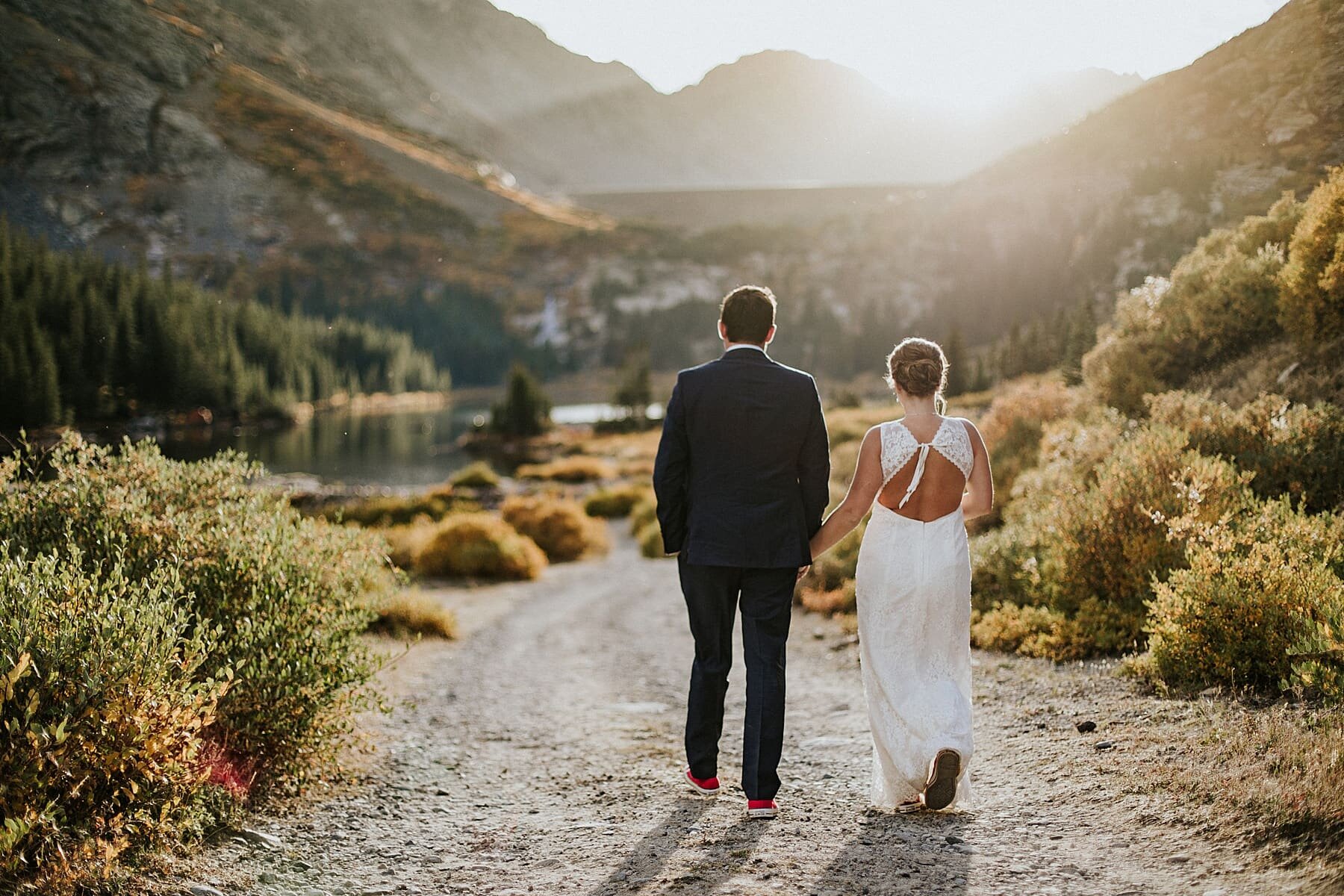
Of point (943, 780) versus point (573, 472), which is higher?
point (943, 780)

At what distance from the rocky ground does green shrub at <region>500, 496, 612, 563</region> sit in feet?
53.3

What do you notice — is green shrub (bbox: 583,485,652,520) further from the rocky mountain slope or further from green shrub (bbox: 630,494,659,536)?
the rocky mountain slope

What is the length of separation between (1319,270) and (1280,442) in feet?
8.41

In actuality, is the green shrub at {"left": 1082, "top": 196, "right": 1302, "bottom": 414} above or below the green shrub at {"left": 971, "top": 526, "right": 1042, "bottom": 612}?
above

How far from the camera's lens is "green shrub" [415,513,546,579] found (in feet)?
63.7

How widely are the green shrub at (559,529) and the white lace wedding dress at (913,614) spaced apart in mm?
20761

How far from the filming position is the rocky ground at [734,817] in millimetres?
3643

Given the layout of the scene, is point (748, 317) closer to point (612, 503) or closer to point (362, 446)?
point (612, 503)

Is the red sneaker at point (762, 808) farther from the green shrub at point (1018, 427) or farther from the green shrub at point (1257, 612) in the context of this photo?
the green shrub at point (1018, 427)

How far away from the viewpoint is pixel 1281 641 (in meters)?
5.26

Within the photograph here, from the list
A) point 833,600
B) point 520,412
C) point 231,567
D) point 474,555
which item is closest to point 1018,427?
point 833,600

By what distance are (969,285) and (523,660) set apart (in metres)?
34.1

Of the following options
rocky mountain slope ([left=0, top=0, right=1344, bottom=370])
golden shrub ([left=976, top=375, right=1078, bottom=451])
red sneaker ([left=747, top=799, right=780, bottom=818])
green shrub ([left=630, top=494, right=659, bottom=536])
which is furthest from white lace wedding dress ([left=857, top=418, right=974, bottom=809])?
green shrub ([left=630, top=494, right=659, bottom=536])

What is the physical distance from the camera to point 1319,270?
371 inches
